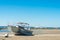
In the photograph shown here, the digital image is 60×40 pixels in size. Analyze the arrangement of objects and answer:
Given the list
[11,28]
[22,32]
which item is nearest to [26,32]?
[22,32]

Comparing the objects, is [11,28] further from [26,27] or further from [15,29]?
[26,27]

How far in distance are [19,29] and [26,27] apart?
315 centimetres

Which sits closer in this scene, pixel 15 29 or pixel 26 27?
pixel 15 29

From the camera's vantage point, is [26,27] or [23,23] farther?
[26,27]

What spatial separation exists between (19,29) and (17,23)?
1546 mm

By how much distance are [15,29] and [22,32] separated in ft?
5.38

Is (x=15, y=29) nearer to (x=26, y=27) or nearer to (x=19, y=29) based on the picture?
(x=19, y=29)

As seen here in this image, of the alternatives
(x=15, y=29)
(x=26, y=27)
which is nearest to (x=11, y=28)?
(x=15, y=29)

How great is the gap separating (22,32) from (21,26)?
1.34 meters

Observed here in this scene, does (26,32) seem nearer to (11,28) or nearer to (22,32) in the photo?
(22,32)

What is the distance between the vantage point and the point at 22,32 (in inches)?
1490

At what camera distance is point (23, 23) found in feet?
124

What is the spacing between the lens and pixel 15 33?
127 feet

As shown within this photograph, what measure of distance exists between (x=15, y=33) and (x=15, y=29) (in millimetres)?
1322
